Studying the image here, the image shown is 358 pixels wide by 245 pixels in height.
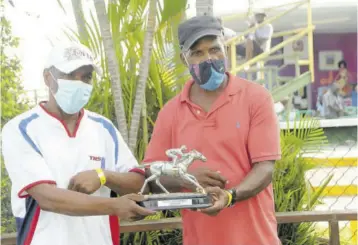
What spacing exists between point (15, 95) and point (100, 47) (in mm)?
731

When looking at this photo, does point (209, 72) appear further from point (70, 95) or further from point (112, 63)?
point (112, 63)

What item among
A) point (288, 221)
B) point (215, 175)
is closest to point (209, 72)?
point (215, 175)

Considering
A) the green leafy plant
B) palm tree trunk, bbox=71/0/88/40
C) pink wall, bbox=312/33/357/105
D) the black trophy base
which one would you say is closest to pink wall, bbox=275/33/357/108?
pink wall, bbox=312/33/357/105

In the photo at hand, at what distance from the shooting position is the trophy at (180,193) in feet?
7.98

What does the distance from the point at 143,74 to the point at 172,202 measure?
7.96ft

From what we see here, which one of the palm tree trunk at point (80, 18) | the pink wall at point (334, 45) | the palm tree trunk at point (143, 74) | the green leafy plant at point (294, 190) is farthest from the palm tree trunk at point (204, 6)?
the pink wall at point (334, 45)

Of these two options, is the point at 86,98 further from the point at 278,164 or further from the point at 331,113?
the point at 331,113

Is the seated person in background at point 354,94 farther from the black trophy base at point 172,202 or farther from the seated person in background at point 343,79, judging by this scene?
the black trophy base at point 172,202

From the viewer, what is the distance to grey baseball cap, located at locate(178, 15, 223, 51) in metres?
2.78

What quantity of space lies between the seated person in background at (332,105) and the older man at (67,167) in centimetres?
1361

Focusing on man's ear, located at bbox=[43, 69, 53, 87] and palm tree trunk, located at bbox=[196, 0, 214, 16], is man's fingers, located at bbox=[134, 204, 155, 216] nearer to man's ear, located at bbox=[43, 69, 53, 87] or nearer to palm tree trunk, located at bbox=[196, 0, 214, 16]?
man's ear, located at bbox=[43, 69, 53, 87]

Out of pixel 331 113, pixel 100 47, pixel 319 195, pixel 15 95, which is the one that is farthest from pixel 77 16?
pixel 331 113

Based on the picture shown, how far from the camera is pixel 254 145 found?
2.74 metres

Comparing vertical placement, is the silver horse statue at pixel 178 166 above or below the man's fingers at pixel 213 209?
above
